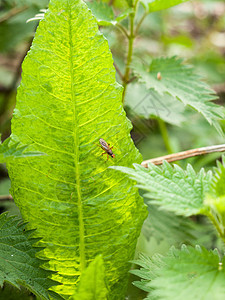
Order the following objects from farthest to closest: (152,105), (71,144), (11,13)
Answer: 1. (11,13)
2. (152,105)
3. (71,144)

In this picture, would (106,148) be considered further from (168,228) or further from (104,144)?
(168,228)

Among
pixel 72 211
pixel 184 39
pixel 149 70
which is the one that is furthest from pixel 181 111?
pixel 184 39

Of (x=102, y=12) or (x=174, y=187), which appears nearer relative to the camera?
(x=174, y=187)

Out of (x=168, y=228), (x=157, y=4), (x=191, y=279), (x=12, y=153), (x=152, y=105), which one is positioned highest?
(x=157, y=4)

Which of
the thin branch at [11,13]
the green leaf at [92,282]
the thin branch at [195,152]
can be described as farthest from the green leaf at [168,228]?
the thin branch at [11,13]

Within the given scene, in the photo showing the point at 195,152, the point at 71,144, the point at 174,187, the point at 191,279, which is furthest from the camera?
the point at 195,152

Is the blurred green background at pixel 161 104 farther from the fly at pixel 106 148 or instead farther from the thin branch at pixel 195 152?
the fly at pixel 106 148

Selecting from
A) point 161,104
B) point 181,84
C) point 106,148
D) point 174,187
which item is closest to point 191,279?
point 174,187
